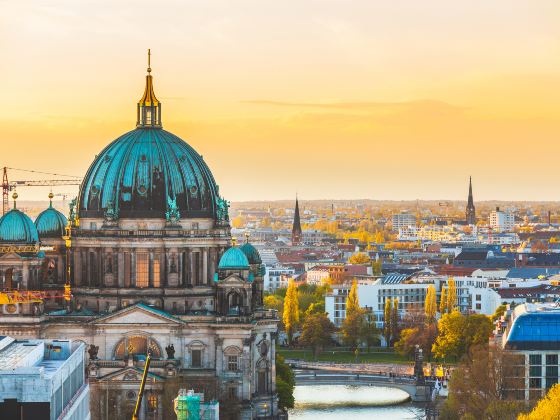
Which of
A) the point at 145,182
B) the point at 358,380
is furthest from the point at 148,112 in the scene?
the point at 358,380

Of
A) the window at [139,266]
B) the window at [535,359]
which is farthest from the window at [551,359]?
the window at [139,266]

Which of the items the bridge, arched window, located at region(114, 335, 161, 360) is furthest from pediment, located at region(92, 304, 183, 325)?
the bridge

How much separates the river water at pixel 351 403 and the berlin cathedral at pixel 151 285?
41.7 ft

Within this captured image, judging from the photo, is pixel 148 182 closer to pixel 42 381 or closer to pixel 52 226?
pixel 52 226

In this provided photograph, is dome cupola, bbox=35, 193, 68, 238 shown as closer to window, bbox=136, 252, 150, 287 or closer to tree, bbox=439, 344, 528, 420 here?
window, bbox=136, 252, 150, 287

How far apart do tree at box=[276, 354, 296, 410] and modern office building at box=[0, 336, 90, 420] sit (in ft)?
145

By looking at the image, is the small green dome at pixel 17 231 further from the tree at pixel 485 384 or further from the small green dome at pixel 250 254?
the tree at pixel 485 384

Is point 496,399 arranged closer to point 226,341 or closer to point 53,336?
point 226,341

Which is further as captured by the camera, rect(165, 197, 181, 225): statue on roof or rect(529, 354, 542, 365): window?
rect(165, 197, 181, 225): statue on roof

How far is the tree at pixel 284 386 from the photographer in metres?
148

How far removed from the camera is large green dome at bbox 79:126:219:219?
469 ft

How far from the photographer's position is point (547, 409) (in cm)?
11069

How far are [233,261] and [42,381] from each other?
184 feet

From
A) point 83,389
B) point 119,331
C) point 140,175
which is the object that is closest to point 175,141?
point 140,175
